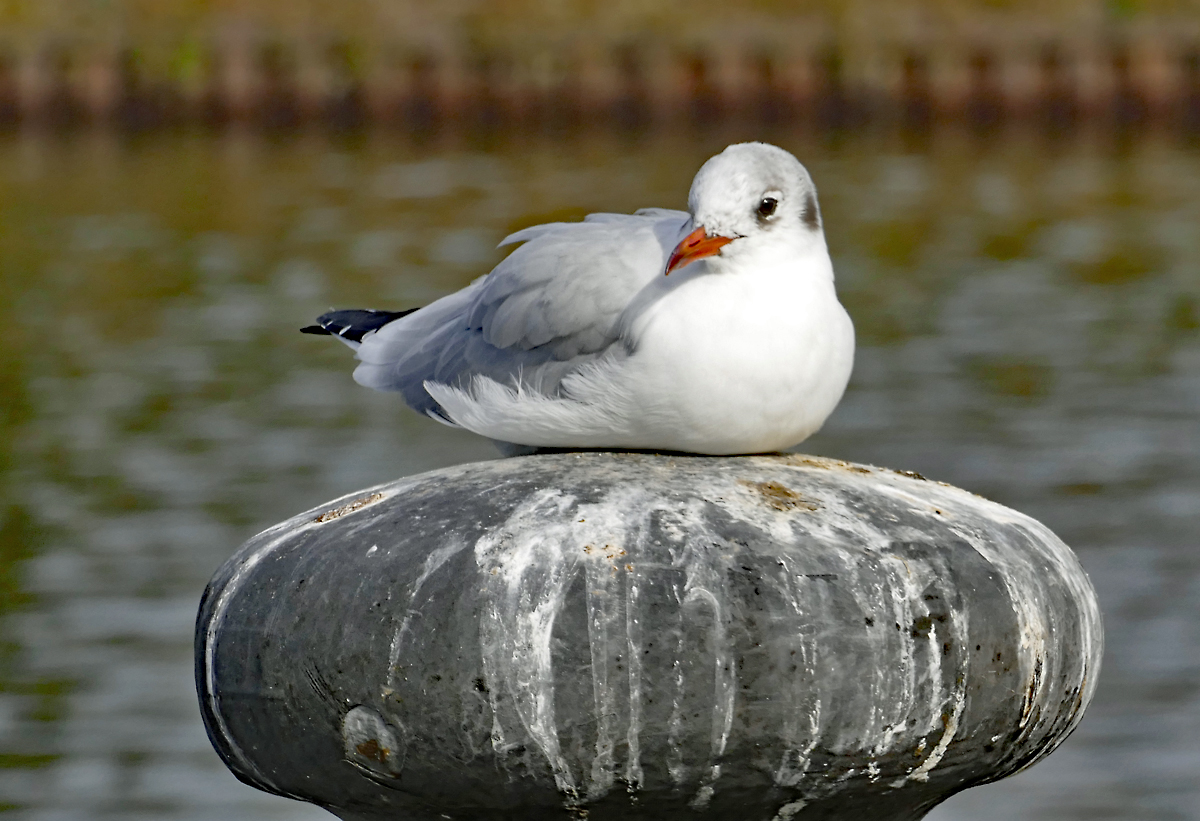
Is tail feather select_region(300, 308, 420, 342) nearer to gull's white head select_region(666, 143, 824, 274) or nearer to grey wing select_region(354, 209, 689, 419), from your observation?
grey wing select_region(354, 209, 689, 419)

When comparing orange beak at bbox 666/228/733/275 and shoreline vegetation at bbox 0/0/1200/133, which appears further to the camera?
shoreline vegetation at bbox 0/0/1200/133

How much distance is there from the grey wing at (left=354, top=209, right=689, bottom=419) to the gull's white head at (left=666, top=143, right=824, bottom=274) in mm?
224

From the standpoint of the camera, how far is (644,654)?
11.0ft

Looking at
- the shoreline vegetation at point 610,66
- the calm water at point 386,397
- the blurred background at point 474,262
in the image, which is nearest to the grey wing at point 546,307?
the blurred background at point 474,262

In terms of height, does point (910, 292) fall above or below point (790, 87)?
below

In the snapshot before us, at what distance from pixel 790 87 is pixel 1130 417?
56.3ft

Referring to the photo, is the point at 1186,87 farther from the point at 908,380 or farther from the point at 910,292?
the point at 908,380

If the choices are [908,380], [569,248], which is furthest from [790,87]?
[569,248]

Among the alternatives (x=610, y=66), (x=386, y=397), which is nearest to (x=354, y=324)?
(x=386, y=397)

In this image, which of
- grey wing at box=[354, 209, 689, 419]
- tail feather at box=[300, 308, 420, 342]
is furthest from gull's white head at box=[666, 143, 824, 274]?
tail feather at box=[300, 308, 420, 342]

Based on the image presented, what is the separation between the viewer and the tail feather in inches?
201

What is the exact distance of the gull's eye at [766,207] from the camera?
154 inches

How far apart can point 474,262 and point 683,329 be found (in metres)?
13.5

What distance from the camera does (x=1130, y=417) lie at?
11852 mm
